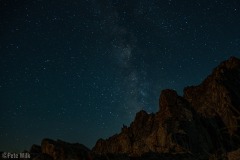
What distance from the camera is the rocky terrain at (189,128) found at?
6988cm

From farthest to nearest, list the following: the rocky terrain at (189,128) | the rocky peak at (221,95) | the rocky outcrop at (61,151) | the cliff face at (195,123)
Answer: the rocky peak at (221,95)
the cliff face at (195,123)
the rocky terrain at (189,128)
the rocky outcrop at (61,151)

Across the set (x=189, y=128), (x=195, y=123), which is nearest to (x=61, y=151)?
(x=189, y=128)

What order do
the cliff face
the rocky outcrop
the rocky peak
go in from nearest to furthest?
the rocky outcrop → the cliff face → the rocky peak

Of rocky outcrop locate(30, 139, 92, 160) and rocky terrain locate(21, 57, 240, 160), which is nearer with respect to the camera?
rocky outcrop locate(30, 139, 92, 160)

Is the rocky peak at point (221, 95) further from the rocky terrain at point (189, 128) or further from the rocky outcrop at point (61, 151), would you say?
the rocky outcrop at point (61, 151)

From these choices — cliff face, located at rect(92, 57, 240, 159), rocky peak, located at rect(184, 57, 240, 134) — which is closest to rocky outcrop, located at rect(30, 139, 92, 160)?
cliff face, located at rect(92, 57, 240, 159)

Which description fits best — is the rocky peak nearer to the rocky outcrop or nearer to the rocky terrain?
the rocky terrain

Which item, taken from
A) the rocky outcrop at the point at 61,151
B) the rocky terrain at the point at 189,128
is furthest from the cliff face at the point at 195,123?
the rocky outcrop at the point at 61,151

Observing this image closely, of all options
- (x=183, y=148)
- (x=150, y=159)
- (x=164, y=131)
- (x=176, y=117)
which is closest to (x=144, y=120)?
(x=176, y=117)

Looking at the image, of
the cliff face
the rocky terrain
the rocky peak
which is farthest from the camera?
the rocky peak

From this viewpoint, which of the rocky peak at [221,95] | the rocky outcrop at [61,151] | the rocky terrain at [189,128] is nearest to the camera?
the rocky outcrop at [61,151]

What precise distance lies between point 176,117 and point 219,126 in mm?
13677

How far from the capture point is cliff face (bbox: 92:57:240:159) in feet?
277

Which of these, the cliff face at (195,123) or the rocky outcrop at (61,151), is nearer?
the rocky outcrop at (61,151)
